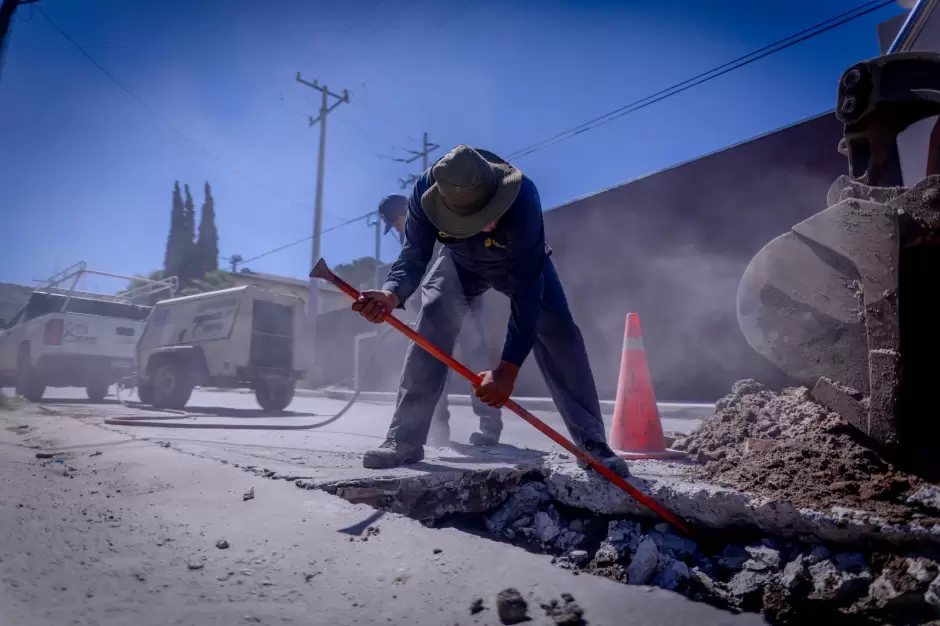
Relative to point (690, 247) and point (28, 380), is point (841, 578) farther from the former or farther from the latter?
point (28, 380)

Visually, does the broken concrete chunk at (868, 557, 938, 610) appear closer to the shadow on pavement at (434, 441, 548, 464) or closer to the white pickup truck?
the shadow on pavement at (434, 441, 548, 464)

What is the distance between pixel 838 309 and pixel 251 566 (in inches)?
95.7

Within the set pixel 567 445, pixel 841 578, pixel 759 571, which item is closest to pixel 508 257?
pixel 567 445

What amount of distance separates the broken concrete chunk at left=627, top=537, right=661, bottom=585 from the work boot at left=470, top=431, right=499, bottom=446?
6.94 feet

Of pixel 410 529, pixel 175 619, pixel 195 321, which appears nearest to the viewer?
pixel 175 619

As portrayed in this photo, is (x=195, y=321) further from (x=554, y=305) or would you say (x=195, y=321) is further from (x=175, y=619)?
(x=175, y=619)

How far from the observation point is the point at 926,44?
517 centimetres

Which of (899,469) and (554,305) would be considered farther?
(554,305)

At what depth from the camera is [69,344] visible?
9.63 meters

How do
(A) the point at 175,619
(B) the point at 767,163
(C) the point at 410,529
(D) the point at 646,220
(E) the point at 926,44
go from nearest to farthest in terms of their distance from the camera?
(A) the point at 175,619 < (C) the point at 410,529 < (E) the point at 926,44 < (B) the point at 767,163 < (D) the point at 646,220

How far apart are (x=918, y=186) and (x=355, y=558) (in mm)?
2451

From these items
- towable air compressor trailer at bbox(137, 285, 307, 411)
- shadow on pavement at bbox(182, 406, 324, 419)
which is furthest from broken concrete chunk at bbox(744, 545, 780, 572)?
towable air compressor trailer at bbox(137, 285, 307, 411)

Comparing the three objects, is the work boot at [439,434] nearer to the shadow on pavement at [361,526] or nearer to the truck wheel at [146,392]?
the shadow on pavement at [361,526]

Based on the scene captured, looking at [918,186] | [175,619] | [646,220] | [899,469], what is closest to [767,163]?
[646,220]
